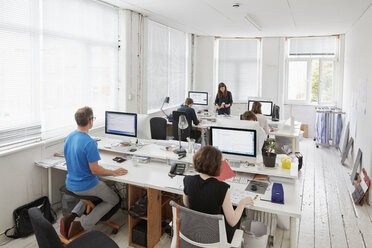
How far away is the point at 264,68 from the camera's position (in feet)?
28.7

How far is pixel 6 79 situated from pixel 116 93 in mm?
2236

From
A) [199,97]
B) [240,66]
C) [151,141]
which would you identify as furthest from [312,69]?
[151,141]

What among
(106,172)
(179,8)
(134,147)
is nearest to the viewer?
(106,172)

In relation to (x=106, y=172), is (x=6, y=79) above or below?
above

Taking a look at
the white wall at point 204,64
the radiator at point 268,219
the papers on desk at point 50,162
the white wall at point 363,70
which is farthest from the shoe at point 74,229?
the white wall at point 204,64

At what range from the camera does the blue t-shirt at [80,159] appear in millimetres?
2953

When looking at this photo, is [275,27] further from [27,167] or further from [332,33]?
[27,167]

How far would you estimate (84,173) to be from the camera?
3029 millimetres

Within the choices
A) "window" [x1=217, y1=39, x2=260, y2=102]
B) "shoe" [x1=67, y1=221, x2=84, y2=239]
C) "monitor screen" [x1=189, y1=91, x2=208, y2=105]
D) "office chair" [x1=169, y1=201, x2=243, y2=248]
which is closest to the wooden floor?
"shoe" [x1=67, y1=221, x2=84, y2=239]

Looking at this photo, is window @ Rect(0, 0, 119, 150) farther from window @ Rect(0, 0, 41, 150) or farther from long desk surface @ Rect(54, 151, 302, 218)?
long desk surface @ Rect(54, 151, 302, 218)

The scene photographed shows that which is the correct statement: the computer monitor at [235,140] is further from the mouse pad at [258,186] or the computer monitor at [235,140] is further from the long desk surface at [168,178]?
the mouse pad at [258,186]

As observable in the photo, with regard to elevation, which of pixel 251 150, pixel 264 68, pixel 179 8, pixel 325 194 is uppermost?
pixel 179 8

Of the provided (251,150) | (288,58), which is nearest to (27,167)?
(251,150)

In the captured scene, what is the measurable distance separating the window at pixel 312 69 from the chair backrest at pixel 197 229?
7.45m
